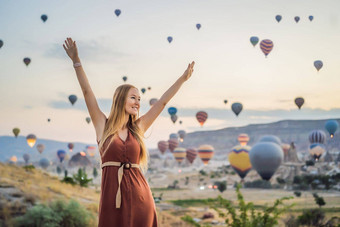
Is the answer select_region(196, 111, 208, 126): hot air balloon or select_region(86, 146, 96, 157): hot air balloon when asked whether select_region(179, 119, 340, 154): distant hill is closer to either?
select_region(86, 146, 96, 157): hot air balloon

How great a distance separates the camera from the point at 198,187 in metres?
80.8

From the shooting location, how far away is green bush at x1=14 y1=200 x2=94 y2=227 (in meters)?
16.3

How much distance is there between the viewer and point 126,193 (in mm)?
3137

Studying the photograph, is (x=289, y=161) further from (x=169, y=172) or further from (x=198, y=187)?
(x=169, y=172)

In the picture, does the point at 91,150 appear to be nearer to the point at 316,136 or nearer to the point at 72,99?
the point at 72,99

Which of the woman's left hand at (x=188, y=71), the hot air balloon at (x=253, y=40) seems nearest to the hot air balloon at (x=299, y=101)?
the hot air balloon at (x=253, y=40)

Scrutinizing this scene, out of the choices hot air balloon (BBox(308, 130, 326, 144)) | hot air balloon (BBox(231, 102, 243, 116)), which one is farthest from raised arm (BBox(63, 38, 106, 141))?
hot air balloon (BBox(308, 130, 326, 144))

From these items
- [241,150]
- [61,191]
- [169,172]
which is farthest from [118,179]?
[169,172]

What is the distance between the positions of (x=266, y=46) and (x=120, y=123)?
46034 mm

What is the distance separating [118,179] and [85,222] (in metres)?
15.4

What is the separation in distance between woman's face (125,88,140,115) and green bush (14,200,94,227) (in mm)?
13919

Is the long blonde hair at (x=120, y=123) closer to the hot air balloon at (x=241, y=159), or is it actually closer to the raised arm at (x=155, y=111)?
the raised arm at (x=155, y=111)

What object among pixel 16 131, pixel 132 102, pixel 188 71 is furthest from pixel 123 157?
pixel 16 131

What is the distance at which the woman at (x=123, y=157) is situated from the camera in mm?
3113
